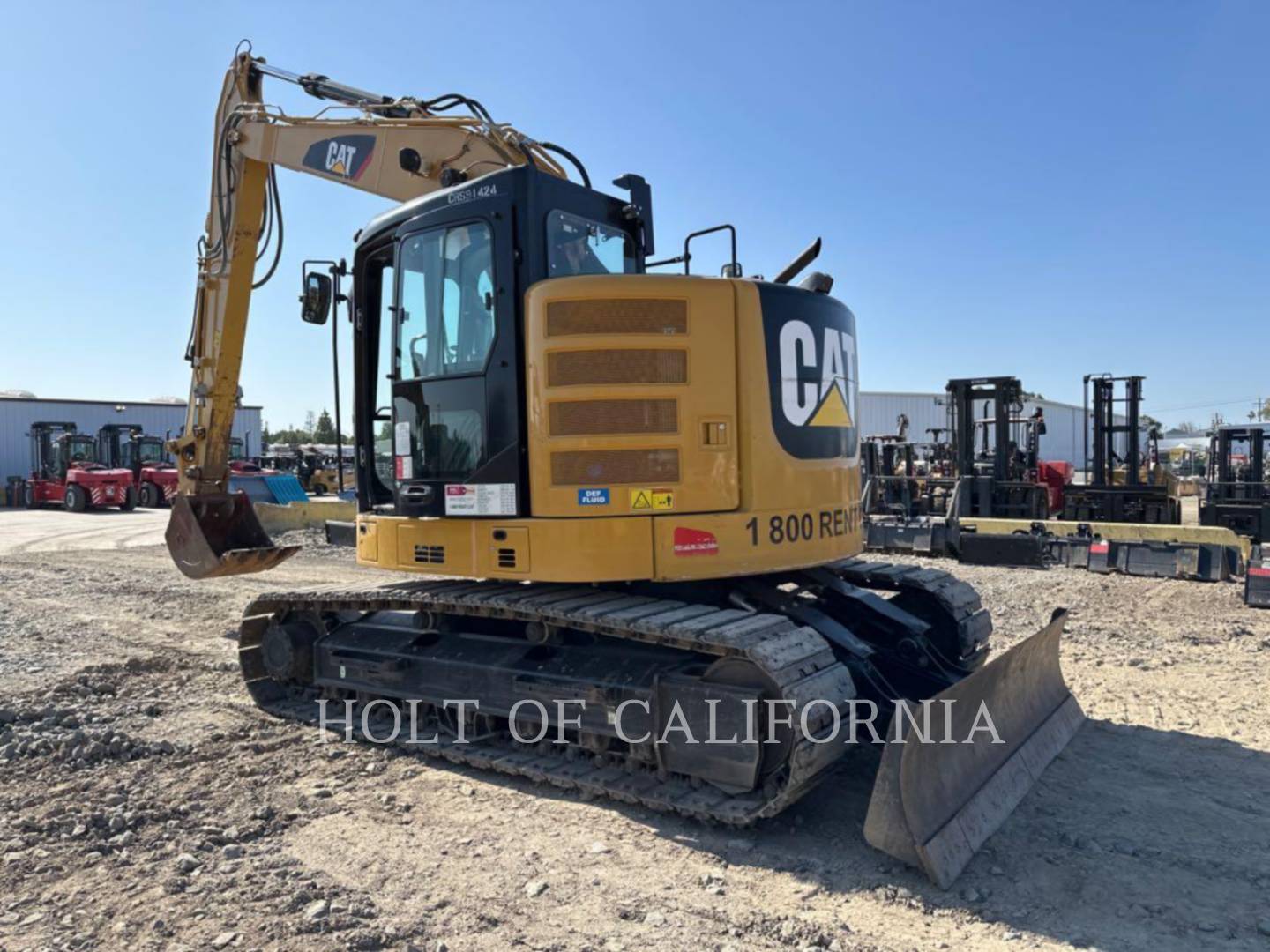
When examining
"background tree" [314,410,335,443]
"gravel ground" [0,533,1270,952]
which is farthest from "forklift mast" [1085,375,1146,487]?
"background tree" [314,410,335,443]

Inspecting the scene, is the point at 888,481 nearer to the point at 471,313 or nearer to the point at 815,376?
the point at 815,376

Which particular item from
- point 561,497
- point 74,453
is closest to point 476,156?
point 561,497

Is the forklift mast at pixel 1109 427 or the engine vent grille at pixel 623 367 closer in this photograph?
the engine vent grille at pixel 623 367

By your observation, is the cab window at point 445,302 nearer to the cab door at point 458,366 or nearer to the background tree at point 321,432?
the cab door at point 458,366

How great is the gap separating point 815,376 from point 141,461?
3108 cm

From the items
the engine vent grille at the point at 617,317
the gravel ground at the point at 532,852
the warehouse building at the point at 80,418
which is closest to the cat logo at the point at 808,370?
the engine vent grille at the point at 617,317

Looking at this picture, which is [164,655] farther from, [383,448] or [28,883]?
[28,883]

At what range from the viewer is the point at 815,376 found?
5.14 meters

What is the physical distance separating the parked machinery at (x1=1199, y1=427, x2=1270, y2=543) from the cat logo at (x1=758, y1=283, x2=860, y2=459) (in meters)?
13.1

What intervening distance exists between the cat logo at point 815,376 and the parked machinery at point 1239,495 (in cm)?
1307

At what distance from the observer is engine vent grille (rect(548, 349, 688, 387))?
4.65 meters

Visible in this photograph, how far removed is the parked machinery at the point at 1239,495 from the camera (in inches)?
614

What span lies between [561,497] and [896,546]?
416 inches

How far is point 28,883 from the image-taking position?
3.73 meters
